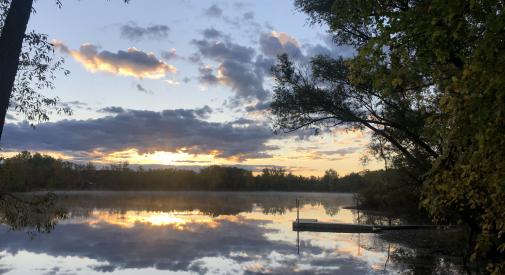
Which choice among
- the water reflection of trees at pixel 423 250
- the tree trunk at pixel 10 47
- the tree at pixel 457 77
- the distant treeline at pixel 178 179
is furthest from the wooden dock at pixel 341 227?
the distant treeline at pixel 178 179

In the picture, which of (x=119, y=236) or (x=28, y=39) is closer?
(x=28, y=39)

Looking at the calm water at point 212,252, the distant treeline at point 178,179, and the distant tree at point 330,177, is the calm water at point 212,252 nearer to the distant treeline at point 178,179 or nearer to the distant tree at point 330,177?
the distant treeline at point 178,179

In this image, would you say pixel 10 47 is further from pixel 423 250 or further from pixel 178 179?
pixel 178 179

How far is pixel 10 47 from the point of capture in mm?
6711

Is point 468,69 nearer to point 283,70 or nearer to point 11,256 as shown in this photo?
point 283,70

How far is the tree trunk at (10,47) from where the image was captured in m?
6.65

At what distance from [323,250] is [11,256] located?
47.2 feet

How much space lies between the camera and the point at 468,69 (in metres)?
4.70

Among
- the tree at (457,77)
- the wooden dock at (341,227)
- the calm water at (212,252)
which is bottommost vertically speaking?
the calm water at (212,252)

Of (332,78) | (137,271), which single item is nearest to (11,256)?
(137,271)

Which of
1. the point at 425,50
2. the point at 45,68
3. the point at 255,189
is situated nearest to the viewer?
the point at 425,50

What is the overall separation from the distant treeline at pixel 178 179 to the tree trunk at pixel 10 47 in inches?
4415

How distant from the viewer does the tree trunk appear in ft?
21.8

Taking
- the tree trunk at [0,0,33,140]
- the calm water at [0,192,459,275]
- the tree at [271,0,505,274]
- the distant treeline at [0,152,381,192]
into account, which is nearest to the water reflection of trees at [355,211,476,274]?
the calm water at [0,192,459,275]
